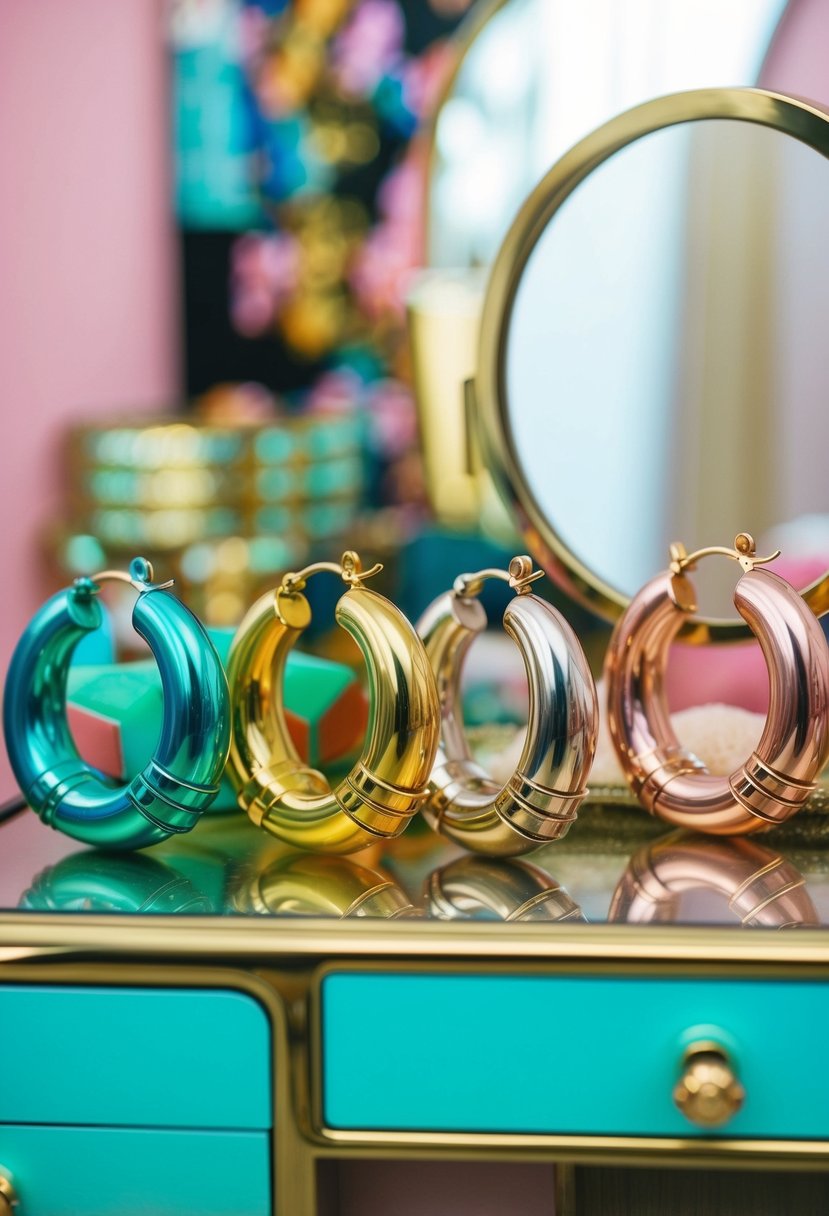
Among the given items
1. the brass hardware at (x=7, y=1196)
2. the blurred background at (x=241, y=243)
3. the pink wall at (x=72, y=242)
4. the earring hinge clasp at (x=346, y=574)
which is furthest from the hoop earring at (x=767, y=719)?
the pink wall at (x=72, y=242)

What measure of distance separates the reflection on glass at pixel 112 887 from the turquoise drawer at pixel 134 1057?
25 mm

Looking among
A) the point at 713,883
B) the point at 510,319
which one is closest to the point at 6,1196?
the point at 713,883

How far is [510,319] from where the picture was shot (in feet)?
1.95

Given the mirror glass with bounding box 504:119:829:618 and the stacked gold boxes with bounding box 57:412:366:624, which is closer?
the mirror glass with bounding box 504:119:829:618

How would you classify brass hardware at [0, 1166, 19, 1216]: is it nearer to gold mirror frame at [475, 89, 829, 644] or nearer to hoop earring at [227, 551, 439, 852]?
hoop earring at [227, 551, 439, 852]

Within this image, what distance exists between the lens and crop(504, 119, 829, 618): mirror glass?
59 centimetres

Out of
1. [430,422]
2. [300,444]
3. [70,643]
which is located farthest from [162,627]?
[300,444]

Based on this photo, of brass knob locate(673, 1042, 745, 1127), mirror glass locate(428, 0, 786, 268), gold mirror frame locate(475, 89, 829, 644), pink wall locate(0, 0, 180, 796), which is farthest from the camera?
pink wall locate(0, 0, 180, 796)

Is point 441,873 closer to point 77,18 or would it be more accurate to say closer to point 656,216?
point 656,216

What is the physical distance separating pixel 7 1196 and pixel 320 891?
13 cm

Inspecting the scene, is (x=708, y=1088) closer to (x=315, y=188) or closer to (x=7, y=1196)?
(x=7, y=1196)

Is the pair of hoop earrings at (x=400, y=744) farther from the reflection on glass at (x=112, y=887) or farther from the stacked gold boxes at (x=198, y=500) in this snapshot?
the stacked gold boxes at (x=198, y=500)

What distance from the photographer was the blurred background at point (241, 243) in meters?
1.23

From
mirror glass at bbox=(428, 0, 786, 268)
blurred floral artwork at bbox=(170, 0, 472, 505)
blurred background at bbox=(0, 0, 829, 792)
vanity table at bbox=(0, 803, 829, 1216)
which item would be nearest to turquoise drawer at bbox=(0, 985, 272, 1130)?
vanity table at bbox=(0, 803, 829, 1216)
